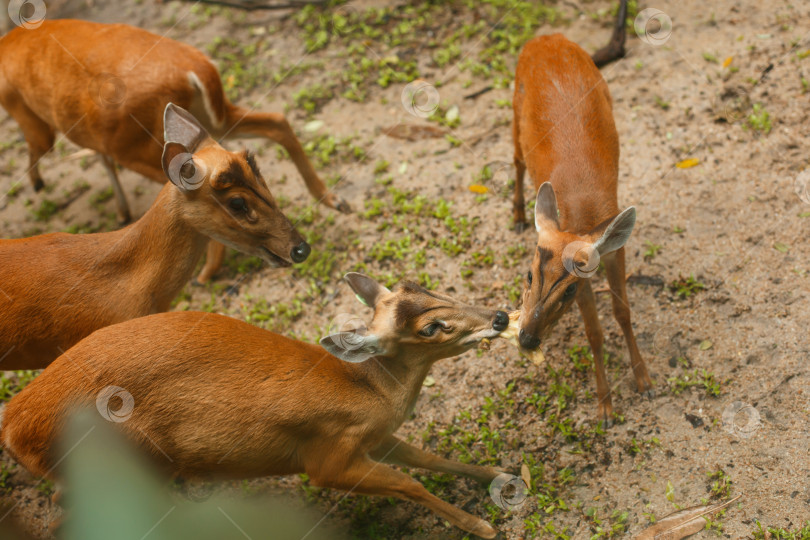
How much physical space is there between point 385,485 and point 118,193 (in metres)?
4.54

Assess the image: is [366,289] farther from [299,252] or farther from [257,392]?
[299,252]

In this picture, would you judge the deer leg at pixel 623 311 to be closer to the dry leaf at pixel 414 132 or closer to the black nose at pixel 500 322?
the black nose at pixel 500 322

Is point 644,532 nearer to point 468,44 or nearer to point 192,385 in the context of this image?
point 192,385

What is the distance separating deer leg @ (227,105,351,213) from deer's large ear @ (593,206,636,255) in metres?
2.97

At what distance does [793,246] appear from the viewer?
5016mm

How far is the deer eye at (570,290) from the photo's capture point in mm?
4004

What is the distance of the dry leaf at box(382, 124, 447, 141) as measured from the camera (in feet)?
22.3

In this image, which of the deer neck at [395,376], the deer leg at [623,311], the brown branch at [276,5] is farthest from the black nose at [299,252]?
the brown branch at [276,5]

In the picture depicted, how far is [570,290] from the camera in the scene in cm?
402

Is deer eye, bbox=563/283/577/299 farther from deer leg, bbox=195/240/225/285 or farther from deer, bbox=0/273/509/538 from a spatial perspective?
deer leg, bbox=195/240/225/285

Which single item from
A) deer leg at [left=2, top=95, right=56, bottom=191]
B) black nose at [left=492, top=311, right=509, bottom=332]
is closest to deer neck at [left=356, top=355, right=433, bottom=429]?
black nose at [left=492, top=311, right=509, bottom=332]

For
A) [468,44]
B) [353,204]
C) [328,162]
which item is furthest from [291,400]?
[468,44]

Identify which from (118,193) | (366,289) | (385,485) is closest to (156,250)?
(366,289)

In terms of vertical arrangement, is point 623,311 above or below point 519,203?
below
